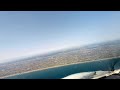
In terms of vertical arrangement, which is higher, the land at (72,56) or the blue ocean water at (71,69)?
the land at (72,56)

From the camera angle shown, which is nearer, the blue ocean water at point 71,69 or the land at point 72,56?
the blue ocean water at point 71,69

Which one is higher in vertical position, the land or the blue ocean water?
the land

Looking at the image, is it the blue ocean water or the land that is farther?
the land
